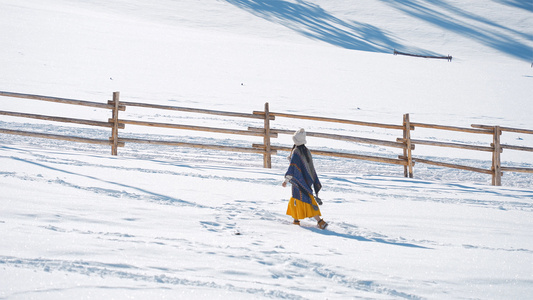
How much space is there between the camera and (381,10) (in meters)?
59.4

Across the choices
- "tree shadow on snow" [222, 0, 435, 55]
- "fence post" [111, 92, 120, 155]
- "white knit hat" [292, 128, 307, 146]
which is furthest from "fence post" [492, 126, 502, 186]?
"tree shadow on snow" [222, 0, 435, 55]

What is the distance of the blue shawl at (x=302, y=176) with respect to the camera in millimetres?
5379

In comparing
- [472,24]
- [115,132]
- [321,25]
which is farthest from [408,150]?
[472,24]

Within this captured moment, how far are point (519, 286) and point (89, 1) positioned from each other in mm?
54204

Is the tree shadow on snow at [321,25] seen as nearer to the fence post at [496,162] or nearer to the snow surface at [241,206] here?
the snow surface at [241,206]

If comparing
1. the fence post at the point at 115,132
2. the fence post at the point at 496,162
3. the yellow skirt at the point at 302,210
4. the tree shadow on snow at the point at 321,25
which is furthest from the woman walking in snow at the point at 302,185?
the tree shadow on snow at the point at 321,25

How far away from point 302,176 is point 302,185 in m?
0.10

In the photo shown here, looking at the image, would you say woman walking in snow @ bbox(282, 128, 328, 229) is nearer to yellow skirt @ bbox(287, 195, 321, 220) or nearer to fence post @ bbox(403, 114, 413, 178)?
yellow skirt @ bbox(287, 195, 321, 220)

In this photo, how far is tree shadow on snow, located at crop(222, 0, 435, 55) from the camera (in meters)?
46.3

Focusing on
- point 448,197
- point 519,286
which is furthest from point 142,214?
point 448,197

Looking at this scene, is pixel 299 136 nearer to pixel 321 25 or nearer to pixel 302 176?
pixel 302 176

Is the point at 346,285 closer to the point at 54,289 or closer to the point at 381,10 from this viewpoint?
the point at 54,289

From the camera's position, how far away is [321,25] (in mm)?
51844

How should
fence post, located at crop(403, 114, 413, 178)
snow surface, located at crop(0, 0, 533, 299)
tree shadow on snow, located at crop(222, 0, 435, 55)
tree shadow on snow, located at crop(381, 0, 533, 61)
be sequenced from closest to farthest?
snow surface, located at crop(0, 0, 533, 299) → fence post, located at crop(403, 114, 413, 178) → tree shadow on snow, located at crop(222, 0, 435, 55) → tree shadow on snow, located at crop(381, 0, 533, 61)
